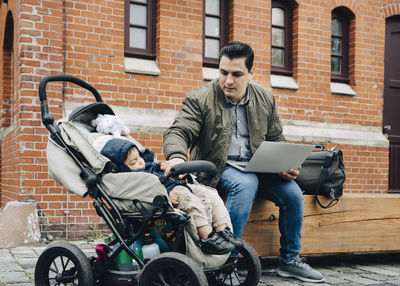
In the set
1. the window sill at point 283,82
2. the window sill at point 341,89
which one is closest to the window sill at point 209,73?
the window sill at point 283,82

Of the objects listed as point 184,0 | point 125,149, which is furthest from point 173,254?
point 184,0

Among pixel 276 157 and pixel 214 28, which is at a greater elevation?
pixel 214 28

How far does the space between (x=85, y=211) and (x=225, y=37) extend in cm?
330

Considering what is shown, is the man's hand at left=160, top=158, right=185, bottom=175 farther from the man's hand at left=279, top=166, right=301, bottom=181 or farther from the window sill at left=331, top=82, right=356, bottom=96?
the window sill at left=331, top=82, right=356, bottom=96

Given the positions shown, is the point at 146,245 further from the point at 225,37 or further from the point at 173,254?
the point at 225,37

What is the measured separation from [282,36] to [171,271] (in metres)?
6.01

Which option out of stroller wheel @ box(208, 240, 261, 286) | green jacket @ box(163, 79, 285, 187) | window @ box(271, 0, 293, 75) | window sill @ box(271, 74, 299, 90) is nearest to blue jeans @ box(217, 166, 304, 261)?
green jacket @ box(163, 79, 285, 187)

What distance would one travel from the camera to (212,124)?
154 inches

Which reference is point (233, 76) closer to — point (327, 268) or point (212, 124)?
point (212, 124)

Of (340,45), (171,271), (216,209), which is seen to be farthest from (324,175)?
(340,45)

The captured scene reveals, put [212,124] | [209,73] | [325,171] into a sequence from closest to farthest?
[212,124], [325,171], [209,73]

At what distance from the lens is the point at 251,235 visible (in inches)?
167

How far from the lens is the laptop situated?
3.65m

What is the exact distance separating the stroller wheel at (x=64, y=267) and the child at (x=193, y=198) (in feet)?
1.92
